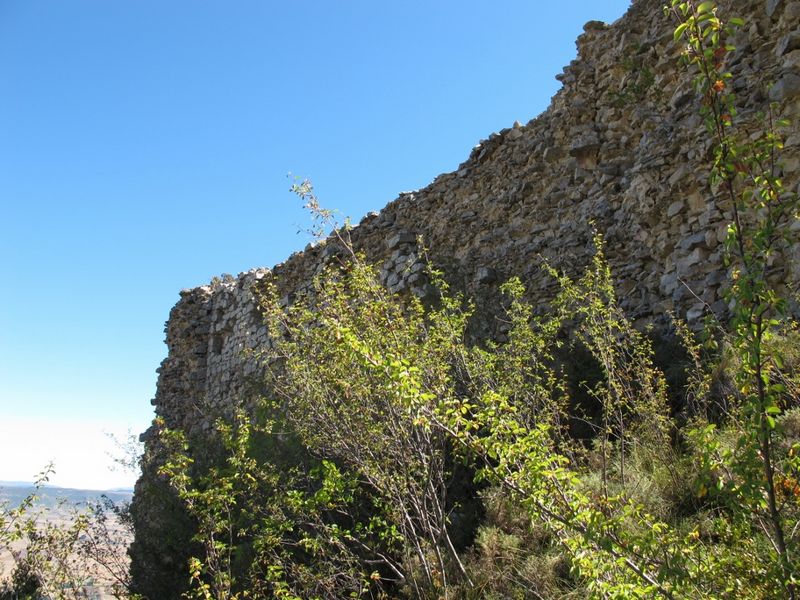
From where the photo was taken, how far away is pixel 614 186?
7949 millimetres

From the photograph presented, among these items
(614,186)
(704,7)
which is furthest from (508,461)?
(614,186)

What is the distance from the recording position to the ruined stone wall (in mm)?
6383

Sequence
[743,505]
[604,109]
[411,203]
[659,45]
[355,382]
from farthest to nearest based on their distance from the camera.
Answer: [411,203], [604,109], [659,45], [355,382], [743,505]

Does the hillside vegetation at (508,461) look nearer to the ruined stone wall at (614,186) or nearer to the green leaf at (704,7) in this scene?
the green leaf at (704,7)

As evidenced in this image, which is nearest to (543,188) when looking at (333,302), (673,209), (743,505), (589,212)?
(589,212)

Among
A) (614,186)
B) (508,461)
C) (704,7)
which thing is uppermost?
(614,186)

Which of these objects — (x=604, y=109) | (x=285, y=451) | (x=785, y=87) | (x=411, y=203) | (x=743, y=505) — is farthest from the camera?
(x=411, y=203)

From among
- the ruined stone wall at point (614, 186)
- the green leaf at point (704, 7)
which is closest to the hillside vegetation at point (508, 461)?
the green leaf at point (704, 7)

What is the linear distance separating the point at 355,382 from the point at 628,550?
2868mm

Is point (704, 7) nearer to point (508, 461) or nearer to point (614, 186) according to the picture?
point (508, 461)

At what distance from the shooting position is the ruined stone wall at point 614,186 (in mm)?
6383

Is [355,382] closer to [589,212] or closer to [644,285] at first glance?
[644,285]

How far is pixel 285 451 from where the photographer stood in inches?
269

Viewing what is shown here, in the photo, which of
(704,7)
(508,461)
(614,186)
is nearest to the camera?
(704,7)
